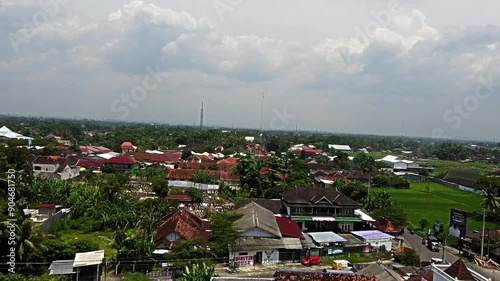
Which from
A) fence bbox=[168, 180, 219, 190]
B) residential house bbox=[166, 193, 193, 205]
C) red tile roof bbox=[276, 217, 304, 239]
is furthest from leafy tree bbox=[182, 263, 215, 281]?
fence bbox=[168, 180, 219, 190]

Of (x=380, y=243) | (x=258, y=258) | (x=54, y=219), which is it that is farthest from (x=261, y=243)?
(x=54, y=219)

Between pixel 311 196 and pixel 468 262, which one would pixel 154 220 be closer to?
pixel 311 196

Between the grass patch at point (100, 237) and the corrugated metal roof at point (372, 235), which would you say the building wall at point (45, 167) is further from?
the corrugated metal roof at point (372, 235)

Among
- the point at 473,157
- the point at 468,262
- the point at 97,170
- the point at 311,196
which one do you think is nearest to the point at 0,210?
the point at 311,196

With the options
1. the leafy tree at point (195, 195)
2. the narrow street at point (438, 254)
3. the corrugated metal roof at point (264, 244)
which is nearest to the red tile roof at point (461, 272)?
the narrow street at point (438, 254)

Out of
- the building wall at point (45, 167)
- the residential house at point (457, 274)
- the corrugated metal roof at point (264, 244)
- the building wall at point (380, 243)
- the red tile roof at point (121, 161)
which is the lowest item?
the building wall at point (380, 243)

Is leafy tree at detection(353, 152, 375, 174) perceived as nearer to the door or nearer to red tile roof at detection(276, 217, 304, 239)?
red tile roof at detection(276, 217, 304, 239)

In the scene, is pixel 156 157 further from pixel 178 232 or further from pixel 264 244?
pixel 264 244

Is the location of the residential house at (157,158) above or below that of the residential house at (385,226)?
above

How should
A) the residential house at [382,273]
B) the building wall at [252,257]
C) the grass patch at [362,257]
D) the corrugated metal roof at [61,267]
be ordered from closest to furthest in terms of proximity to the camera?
the residential house at [382,273], the corrugated metal roof at [61,267], the building wall at [252,257], the grass patch at [362,257]
